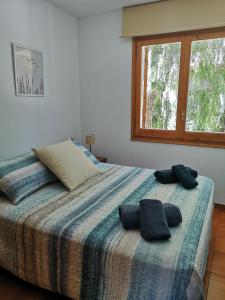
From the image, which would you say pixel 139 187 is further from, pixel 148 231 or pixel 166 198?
pixel 148 231

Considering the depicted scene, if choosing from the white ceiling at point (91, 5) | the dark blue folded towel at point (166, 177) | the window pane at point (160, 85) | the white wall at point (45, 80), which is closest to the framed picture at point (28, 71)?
the white wall at point (45, 80)

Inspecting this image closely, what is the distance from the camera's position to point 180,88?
2869mm

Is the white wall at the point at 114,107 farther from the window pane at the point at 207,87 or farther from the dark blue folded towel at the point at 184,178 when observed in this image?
the dark blue folded towel at the point at 184,178

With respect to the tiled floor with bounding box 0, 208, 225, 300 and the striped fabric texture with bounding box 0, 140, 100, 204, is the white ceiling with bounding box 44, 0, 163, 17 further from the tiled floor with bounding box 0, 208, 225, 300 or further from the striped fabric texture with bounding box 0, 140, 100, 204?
the tiled floor with bounding box 0, 208, 225, 300

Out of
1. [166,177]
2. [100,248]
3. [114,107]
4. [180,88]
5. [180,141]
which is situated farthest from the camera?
[114,107]

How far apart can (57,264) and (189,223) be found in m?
0.86

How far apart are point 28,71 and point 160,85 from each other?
5.28 feet

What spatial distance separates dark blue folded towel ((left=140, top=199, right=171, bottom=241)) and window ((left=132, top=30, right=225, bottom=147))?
1.68 meters

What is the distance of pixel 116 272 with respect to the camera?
1.26 meters

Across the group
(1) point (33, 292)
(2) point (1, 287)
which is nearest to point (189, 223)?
(1) point (33, 292)

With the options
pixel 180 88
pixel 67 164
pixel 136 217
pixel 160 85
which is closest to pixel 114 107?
pixel 160 85

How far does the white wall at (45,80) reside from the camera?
91.9 inches

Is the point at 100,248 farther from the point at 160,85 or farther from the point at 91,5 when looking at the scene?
the point at 91,5

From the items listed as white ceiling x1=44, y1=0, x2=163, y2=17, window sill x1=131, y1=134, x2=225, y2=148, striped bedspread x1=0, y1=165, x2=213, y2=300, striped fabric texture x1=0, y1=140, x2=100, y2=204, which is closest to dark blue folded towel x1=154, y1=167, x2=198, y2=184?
striped bedspread x1=0, y1=165, x2=213, y2=300
